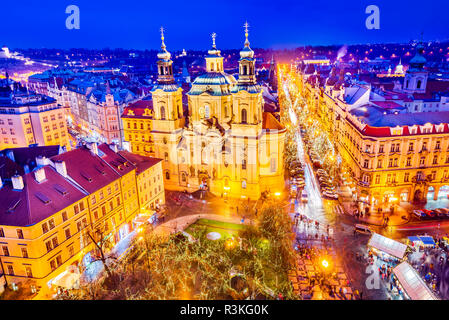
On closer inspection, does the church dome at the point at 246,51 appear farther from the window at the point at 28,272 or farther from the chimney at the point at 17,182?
the window at the point at 28,272

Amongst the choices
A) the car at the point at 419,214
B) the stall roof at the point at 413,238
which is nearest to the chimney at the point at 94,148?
the stall roof at the point at 413,238

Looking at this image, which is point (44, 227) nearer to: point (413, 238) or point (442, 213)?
point (413, 238)

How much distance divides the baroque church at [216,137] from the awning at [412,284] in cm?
3039

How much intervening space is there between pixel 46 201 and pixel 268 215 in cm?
2703

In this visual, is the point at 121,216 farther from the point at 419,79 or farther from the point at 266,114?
the point at 419,79

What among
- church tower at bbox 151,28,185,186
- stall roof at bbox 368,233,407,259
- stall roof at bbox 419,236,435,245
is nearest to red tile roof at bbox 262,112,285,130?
church tower at bbox 151,28,185,186

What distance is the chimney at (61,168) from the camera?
40.2 metres

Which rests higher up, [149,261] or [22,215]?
[22,215]

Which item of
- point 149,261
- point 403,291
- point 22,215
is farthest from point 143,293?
point 403,291

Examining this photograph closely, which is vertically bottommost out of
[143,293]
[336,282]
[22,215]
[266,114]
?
[336,282]

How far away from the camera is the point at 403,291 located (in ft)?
103

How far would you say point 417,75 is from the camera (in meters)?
78.9

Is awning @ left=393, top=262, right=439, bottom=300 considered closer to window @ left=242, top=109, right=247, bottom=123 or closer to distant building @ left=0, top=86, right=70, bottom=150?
window @ left=242, top=109, right=247, bottom=123

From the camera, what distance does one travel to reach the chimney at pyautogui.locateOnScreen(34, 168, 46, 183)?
37625mm
